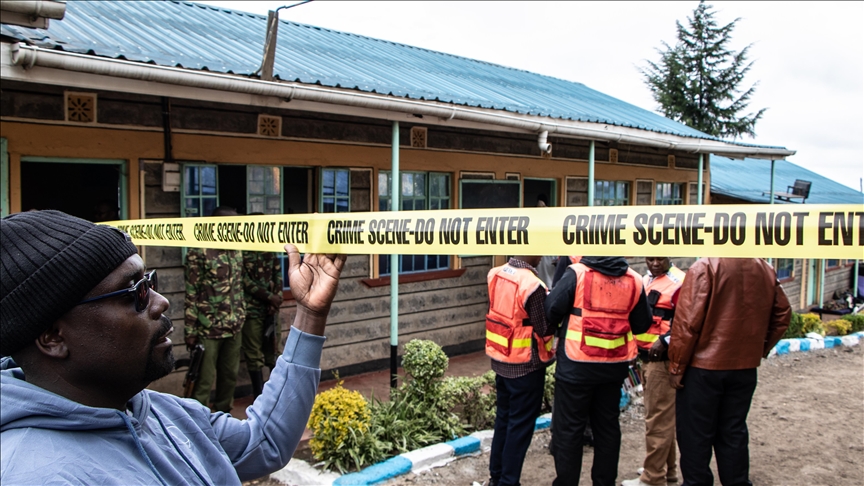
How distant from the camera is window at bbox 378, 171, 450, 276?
8109 millimetres

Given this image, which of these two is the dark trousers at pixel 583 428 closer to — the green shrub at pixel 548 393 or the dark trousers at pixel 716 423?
the dark trousers at pixel 716 423

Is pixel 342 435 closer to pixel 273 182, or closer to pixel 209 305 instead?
pixel 209 305

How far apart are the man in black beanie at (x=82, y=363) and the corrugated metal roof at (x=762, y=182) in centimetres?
1584

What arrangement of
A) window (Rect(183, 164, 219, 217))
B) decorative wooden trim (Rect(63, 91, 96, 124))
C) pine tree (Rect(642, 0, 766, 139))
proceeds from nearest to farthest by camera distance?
decorative wooden trim (Rect(63, 91, 96, 124)), window (Rect(183, 164, 219, 217)), pine tree (Rect(642, 0, 766, 139))

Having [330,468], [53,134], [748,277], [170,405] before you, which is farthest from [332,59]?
[170,405]

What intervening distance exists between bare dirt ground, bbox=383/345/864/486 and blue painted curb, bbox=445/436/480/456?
8 centimetres

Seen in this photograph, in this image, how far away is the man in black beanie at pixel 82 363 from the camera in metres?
1.17

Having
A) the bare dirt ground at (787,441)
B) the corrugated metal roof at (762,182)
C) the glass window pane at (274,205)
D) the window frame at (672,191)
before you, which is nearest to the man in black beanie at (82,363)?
the bare dirt ground at (787,441)

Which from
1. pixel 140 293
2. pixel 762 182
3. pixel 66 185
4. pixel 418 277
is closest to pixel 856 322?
pixel 762 182

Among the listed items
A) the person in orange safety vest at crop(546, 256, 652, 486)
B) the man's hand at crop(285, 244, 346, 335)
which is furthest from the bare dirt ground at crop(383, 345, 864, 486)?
the man's hand at crop(285, 244, 346, 335)

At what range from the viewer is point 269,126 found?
6.77 metres

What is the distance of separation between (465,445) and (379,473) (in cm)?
93

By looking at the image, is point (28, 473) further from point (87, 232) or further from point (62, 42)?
point (62, 42)

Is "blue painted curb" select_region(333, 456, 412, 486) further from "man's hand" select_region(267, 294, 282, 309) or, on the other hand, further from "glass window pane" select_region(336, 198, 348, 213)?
"glass window pane" select_region(336, 198, 348, 213)
